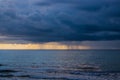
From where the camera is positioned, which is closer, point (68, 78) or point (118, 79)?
point (118, 79)

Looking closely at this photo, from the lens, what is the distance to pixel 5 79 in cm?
7181

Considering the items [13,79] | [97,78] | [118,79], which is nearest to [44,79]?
[13,79]

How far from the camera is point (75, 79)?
238ft

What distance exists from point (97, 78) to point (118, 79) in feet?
18.7

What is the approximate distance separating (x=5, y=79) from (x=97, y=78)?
23.1m

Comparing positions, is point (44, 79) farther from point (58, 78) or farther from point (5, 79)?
point (5, 79)

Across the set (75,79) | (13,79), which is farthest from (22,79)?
(75,79)

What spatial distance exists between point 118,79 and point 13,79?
25.8m

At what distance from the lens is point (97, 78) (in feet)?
240

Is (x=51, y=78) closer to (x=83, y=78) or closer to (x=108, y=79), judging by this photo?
(x=83, y=78)

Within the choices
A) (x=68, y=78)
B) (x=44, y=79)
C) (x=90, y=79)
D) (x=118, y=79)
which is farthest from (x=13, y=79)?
(x=118, y=79)

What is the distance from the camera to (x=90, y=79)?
7188 centimetres

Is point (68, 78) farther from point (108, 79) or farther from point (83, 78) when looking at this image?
point (108, 79)

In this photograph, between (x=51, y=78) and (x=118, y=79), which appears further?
(x=51, y=78)
